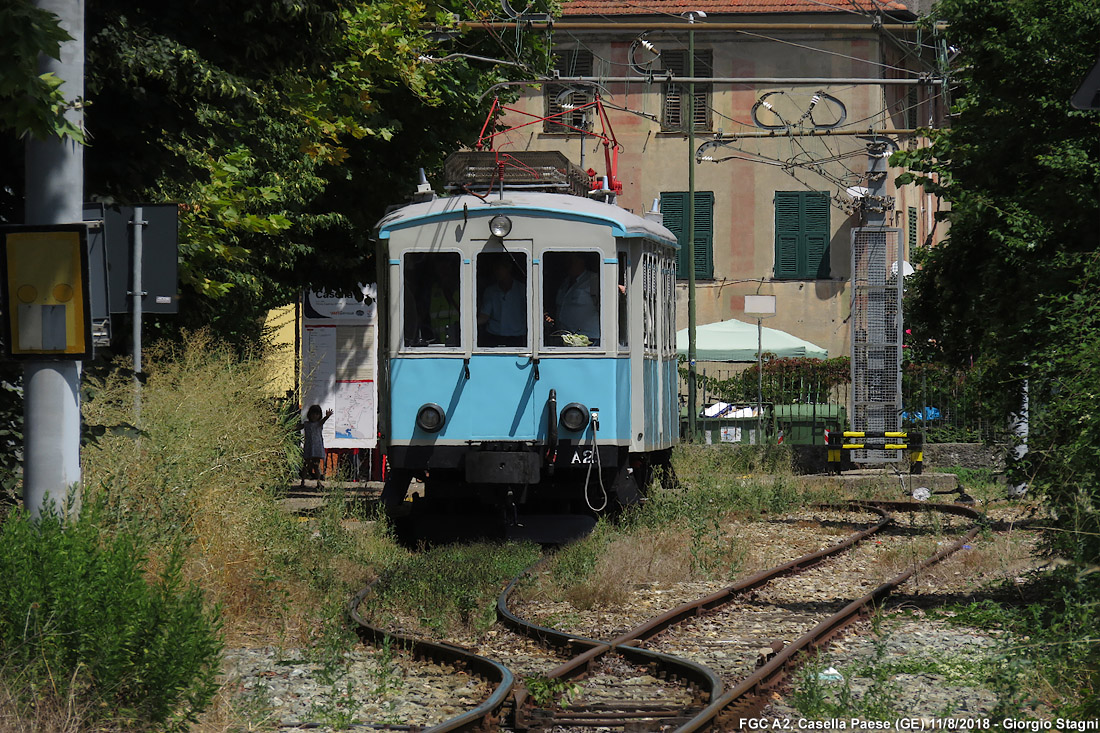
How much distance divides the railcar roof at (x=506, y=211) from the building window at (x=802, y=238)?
2535cm

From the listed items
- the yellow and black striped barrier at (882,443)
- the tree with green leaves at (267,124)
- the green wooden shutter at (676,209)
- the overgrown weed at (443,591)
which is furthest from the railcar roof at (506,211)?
the green wooden shutter at (676,209)

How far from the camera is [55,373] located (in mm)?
7191

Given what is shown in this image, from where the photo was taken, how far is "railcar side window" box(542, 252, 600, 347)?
44.6 feet

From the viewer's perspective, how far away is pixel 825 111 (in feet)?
129

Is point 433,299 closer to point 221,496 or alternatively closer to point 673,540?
point 673,540

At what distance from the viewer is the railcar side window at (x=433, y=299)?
13586mm

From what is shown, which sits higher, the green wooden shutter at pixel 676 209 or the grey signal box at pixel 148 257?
the green wooden shutter at pixel 676 209

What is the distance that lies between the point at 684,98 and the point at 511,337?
26690mm

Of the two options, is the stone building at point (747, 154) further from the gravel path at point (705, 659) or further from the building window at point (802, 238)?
the gravel path at point (705, 659)

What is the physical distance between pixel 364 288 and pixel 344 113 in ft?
16.5

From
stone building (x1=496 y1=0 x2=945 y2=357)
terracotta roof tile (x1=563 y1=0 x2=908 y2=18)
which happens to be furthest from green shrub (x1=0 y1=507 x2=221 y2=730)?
terracotta roof tile (x1=563 y1=0 x2=908 y2=18)

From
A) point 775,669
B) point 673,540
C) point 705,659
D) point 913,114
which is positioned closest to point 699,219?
point 913,114

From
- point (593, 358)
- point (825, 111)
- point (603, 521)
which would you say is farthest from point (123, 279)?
point (825, 111)

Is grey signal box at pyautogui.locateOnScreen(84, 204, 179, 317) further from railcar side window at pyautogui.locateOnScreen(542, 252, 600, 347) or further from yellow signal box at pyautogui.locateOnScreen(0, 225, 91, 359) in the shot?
railcar side window at pyautogui.locateOnScreen(542, 252, 600, 347)
